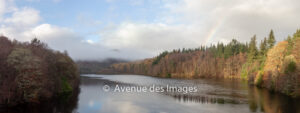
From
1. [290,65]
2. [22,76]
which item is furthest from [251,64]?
[22,76]

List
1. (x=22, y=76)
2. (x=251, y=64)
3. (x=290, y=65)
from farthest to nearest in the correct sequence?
(x=251, y=64), (x=290, y=65), (x=22, y=76)

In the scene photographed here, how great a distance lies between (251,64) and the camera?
95188 millimetres

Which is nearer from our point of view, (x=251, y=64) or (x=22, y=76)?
(x=22, y=76)

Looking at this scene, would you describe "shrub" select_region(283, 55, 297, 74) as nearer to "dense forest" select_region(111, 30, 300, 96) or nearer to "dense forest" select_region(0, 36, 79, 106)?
"dense forest" select_region(111, 30, 300, 96)

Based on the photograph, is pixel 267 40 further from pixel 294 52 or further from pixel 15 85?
pixel 15 85

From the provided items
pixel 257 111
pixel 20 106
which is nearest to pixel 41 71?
pixel 20 106

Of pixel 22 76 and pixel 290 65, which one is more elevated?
pixel 290 65

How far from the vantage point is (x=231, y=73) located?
133375 mm

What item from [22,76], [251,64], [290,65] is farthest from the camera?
[251,64]

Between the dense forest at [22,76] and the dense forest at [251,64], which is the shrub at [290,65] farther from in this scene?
the dense forest at [22,76]

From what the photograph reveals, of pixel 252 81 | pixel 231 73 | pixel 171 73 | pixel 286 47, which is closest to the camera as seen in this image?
pixel 286 47

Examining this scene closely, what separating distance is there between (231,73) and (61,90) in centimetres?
10952

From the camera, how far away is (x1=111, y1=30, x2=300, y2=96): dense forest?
48906mm

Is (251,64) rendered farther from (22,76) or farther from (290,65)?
(22,76)
